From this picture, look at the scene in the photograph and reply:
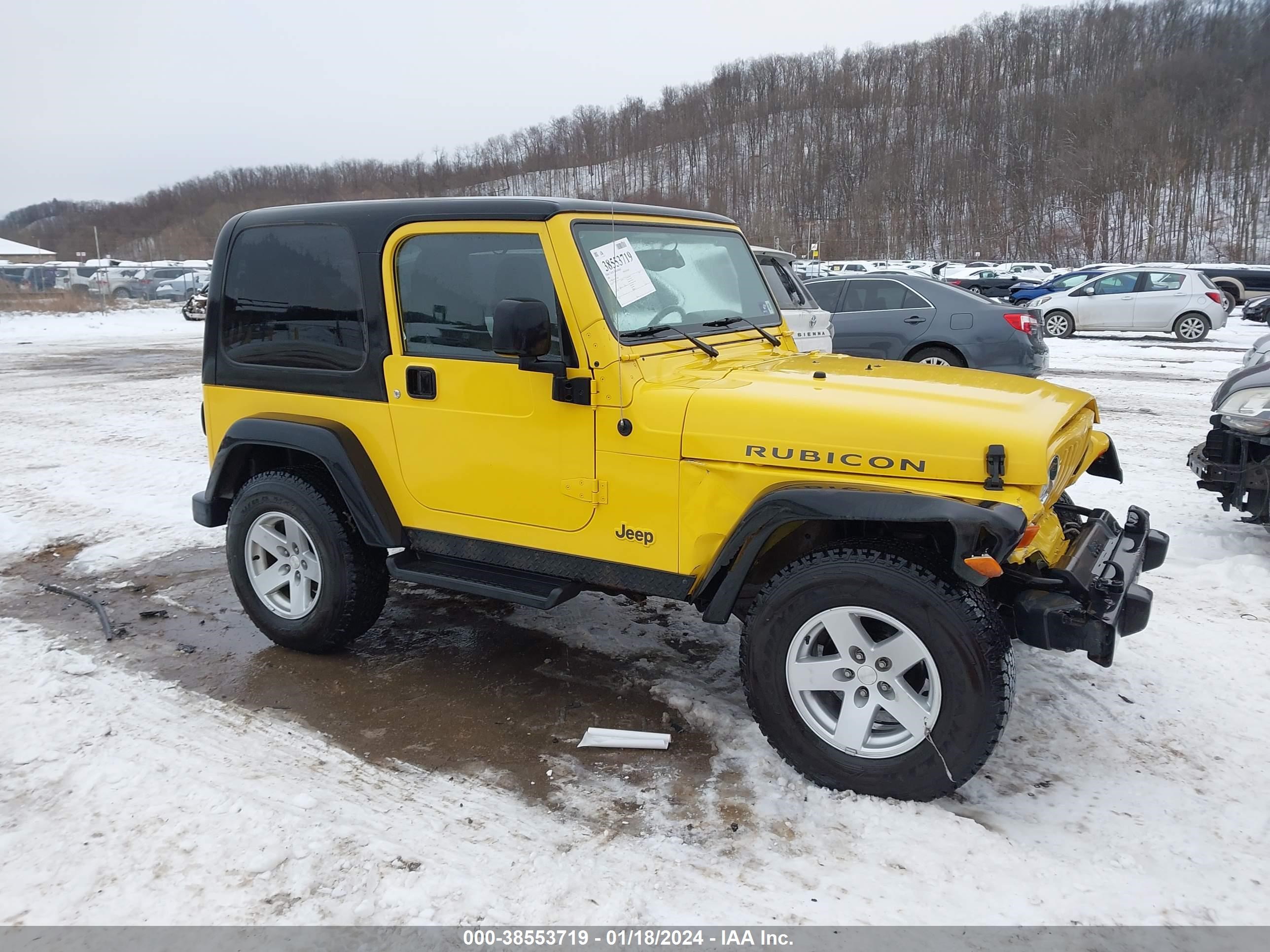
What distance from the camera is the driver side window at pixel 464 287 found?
3.52 meters

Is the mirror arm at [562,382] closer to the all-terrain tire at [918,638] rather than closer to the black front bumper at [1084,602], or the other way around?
the all-terrain tire at [918,638]

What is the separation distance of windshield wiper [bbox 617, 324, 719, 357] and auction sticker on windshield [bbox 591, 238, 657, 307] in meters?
0.12

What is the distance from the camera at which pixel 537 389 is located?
3477 mm

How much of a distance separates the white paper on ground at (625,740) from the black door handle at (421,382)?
1.59m

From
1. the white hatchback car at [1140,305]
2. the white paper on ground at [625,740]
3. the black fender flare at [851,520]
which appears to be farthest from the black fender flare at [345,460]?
the white hatchback car at [1140,305]

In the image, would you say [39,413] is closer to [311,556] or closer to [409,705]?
[311,556]

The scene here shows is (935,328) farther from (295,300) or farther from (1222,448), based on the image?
(295,300)

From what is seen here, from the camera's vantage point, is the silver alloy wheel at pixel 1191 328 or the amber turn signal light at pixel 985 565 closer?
the amber turn signal light at pixel 985 565

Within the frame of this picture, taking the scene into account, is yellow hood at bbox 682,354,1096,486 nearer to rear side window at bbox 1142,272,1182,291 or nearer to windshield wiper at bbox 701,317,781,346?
windshield wiper at bbox 701,317,781,346

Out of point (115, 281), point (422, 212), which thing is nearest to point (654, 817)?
point (422, 212)

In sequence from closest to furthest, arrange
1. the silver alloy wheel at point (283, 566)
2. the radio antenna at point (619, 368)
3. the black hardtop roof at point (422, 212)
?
the radio antenna at point (619, 368) < the black hardtop roof at point (422, 212) < the silver alloy wheel at point (283, 566)

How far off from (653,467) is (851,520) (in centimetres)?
76

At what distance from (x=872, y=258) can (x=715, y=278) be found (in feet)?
212

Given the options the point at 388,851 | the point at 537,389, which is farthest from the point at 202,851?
the point at 537,389
